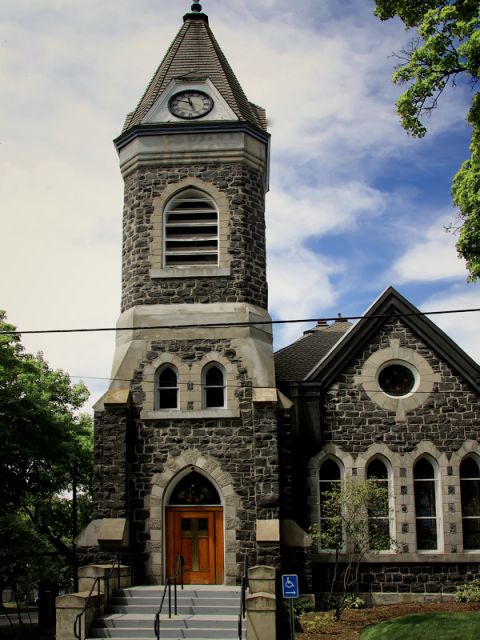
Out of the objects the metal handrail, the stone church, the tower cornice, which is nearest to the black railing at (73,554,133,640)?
the metal handrail

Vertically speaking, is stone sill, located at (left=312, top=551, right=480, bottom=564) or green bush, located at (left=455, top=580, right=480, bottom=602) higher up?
stone sill, located at (left=312, top=551, right=480, bottom=564)

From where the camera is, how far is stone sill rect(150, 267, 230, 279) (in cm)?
1981

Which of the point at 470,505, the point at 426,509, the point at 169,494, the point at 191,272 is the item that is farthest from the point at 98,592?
the point at 470,505

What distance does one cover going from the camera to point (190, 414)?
741 inches

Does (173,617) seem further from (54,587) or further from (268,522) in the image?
(54,587)

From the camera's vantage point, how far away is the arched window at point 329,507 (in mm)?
18438

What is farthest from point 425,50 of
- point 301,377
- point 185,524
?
point 185,524

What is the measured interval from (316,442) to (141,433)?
4244 millimetres

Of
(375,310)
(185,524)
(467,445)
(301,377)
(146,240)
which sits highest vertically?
(146,240)

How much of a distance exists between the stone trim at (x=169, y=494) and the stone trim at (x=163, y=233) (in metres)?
4.31

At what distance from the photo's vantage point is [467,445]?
64.9 feet

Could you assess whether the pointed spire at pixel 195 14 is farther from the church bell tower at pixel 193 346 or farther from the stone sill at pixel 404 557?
the stone sill at pixel 404 557

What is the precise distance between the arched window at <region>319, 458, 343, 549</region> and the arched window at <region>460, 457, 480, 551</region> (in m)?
3.02

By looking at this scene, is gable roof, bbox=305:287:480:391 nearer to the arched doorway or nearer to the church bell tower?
the church bell tower
